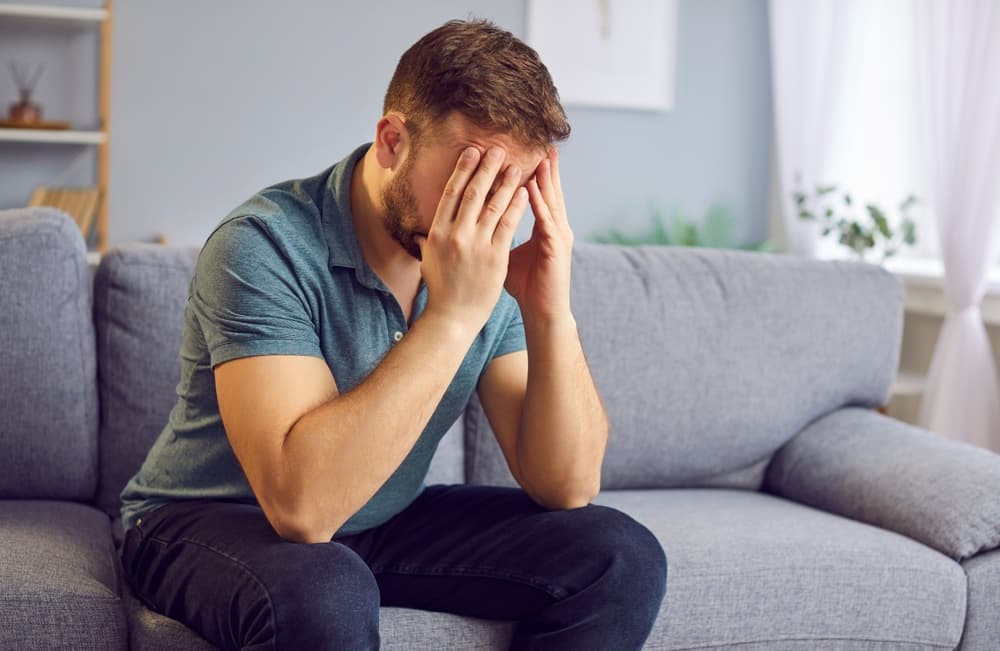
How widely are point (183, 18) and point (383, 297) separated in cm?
292

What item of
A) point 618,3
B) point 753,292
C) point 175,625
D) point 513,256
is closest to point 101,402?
point 175,625

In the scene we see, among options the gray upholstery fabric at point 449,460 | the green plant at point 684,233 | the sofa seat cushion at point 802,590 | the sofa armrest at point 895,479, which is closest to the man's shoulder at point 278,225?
the gray upholstery fabric at point 449,460

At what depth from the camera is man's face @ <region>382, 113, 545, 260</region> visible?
1376mm

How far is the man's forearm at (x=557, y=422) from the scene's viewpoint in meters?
1.49

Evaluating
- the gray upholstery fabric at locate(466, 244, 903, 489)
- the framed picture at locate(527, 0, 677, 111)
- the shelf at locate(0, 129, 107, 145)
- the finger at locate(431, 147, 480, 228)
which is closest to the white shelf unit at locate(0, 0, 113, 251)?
the shelf at locate(0, 129, 107, 145)

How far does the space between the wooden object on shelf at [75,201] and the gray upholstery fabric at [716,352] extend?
2259 millimetres

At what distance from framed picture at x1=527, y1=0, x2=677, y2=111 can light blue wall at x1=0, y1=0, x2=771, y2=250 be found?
0.18 ft

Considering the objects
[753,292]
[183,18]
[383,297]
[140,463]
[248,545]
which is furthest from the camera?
[183,18]

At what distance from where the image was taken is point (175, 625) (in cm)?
140

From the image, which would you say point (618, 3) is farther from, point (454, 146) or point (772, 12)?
point (454, 146)

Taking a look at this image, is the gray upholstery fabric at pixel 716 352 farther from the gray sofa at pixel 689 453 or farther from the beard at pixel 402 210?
the beard at pixel 402 210

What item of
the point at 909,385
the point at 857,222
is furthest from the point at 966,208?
the point at 909,385

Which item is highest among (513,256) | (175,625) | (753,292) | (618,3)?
(618,3)

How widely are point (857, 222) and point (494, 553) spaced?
2.46m
